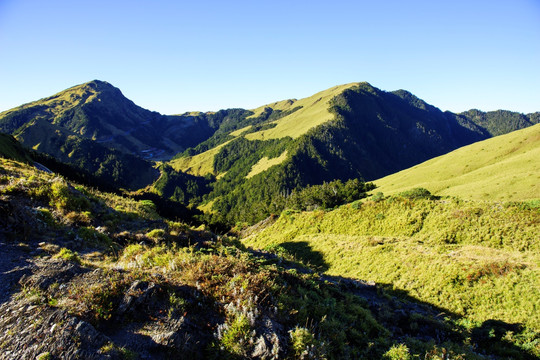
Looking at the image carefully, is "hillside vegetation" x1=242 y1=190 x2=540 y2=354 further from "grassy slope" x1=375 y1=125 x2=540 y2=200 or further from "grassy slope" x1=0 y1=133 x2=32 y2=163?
"grassy slope" x1=0 y1=133 x2=32 y2=163

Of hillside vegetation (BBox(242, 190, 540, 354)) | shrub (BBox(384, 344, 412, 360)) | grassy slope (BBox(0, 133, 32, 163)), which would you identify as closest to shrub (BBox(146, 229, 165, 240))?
hillside vegetation (BBox(242, 190, 540, 354))

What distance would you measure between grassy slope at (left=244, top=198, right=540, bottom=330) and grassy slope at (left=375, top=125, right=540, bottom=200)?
66.9ft

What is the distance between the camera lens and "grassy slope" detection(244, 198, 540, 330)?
18156 millimetres

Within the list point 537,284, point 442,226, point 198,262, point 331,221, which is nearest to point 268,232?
point 331,221

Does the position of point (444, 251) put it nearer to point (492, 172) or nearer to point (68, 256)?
point (68, 256)

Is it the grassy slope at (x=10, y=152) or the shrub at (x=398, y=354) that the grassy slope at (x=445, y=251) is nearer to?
the shrub at (x=398, y=354)

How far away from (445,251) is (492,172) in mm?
50357

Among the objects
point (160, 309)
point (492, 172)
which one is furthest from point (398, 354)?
point (492, 172)

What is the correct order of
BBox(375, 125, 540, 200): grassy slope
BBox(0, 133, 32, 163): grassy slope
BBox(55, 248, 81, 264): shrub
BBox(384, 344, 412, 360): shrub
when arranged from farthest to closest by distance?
BBox(375, 125, 540, 200): grassy slope, BBox(0, 133, 32, 163): grassy slope, BBox(55, 248, 81, 264): shrub, BBox(384, 344, 412, 360): shrub

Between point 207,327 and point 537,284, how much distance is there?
2344 centimetres

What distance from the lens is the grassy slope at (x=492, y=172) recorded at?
45406mm

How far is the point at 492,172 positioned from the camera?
196 feet

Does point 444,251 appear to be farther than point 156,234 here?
Yes

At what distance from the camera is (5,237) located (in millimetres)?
9594
